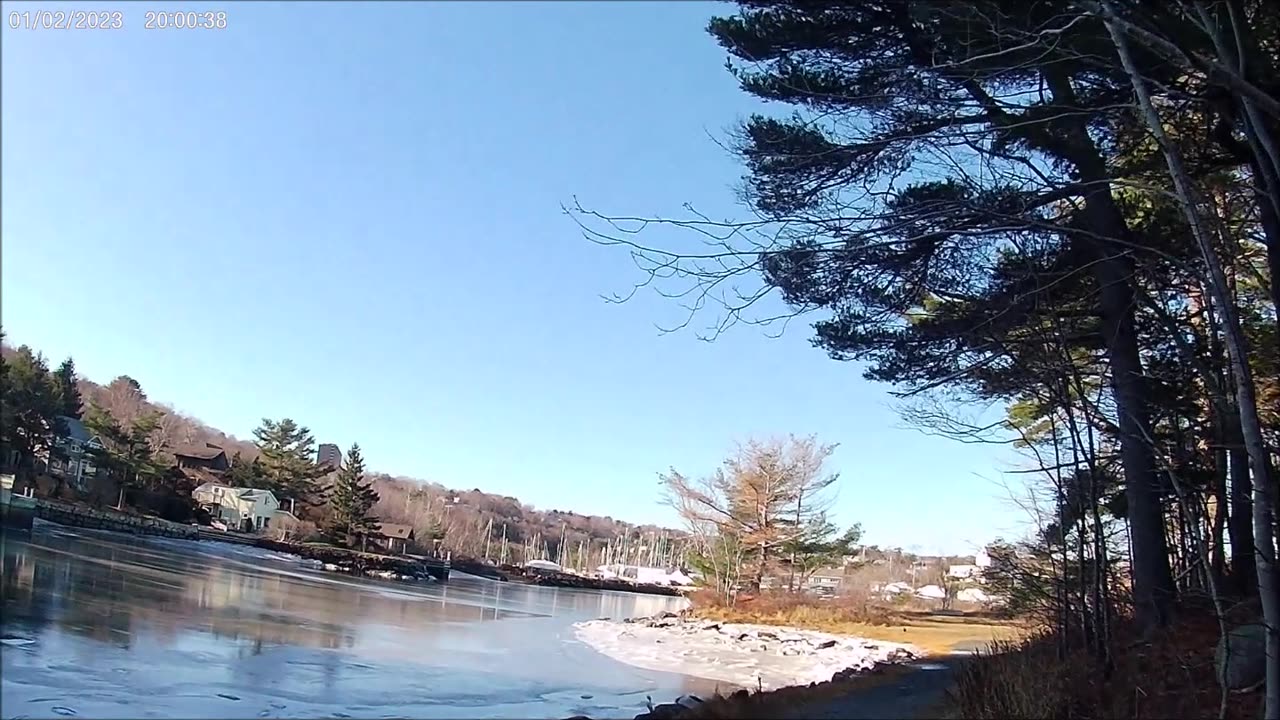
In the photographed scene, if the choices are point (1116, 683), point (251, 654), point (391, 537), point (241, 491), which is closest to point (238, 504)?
point (241, 491)

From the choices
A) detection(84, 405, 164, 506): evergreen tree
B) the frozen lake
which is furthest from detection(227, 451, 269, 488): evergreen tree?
the frozen lake

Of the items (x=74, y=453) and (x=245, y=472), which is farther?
(x=245, y=472)

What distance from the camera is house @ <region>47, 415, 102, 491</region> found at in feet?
45.5

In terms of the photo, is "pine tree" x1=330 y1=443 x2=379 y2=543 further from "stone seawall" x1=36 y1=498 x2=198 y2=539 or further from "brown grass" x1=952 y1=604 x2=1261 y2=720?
"brown grass" x1=952 y1=604 x2=1261 y2=720

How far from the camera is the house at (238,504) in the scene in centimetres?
2236

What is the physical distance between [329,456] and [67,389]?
39.8ft

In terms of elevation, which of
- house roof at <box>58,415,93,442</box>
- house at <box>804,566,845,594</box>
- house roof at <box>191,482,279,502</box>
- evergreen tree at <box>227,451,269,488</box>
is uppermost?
house roof at <box>58,415,93,442</box>

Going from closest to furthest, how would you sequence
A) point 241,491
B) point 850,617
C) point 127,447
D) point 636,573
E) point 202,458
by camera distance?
point 127,447 < point 202,458 < point 850,617 < point 241,491 < point 636,573

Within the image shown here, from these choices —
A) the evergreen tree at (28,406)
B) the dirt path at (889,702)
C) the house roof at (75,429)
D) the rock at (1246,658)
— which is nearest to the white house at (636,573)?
the house roof at (75,429)

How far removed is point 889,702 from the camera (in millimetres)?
6570

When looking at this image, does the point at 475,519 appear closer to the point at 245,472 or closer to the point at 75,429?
the point at 245,472

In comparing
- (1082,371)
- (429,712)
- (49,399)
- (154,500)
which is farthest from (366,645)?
(154,500)

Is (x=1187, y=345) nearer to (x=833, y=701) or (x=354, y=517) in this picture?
(x=833, y=701)

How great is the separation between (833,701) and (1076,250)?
3.82 metres
